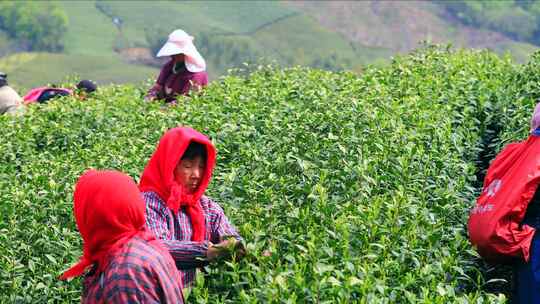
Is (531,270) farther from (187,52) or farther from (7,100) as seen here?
(7,100)

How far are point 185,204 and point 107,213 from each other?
95 centimetres

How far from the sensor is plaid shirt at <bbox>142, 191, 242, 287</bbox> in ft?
14.5

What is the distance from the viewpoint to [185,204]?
4.66 metres

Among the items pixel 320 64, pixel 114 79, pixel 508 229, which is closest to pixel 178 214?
pixel 508 229

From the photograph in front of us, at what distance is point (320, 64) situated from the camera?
81.9m

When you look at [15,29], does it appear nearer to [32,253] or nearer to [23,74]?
[23,74]

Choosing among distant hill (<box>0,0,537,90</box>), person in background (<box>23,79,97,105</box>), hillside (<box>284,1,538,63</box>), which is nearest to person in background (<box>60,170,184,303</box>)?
person in background (<box>23,79,97,105</box>)

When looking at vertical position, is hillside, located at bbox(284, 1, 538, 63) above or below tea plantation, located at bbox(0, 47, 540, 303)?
below

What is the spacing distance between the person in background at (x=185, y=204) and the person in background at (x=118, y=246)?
0.59m

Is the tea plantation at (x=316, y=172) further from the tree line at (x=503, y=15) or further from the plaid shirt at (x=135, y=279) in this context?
the tree line at (x=503, y=15)

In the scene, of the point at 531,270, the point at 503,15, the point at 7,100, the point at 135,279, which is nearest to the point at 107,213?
the point at 135,279

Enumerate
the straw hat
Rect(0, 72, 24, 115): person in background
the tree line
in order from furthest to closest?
1. the tree line
2. Rect(0, 72, 24, 115): person in background
3. the straw hat

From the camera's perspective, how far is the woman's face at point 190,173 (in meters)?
4.63

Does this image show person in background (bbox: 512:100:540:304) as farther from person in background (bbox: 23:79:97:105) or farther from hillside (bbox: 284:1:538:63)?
hillside (bbox: 284:1:538:63)
